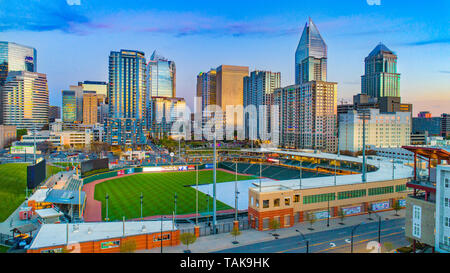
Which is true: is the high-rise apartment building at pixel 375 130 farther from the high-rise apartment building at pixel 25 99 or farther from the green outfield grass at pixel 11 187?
the high-rise apartment building at pixel 25 99

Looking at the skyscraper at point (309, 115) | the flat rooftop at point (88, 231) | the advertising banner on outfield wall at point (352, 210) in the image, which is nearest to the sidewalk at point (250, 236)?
the advertising banner on outfield wall at point (352, 210)

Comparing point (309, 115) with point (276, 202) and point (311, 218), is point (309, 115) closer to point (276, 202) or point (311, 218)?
point (311, 218)

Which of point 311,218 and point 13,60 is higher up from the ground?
point 13,60

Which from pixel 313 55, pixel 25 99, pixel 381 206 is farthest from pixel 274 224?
pixel 313 55

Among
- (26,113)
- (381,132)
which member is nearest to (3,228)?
(381,132)

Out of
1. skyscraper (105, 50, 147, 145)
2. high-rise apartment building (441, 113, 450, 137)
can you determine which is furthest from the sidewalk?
high-rise apartment building (441, 113, 450, 137)

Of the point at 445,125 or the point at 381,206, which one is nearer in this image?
the point at 381,206

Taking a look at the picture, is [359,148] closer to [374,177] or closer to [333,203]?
[374,177]
